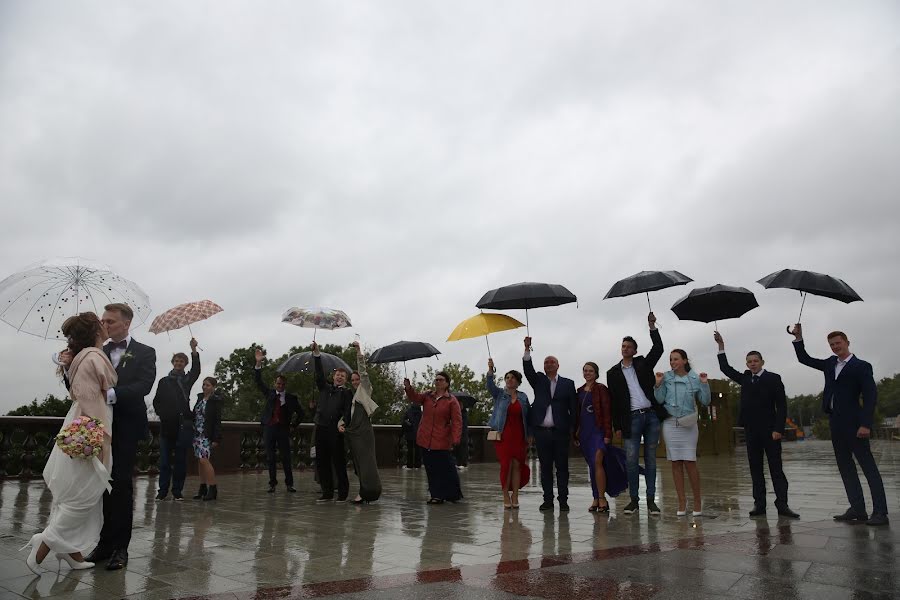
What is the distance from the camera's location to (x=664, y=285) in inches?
341

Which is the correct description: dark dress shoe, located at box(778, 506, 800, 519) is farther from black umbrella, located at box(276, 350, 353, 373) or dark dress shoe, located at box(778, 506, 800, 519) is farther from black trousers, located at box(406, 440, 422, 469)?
black trousers, located at box(406, 440, 422, 469)

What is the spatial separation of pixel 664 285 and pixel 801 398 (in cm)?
13375

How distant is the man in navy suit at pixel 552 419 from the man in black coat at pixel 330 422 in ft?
9.63

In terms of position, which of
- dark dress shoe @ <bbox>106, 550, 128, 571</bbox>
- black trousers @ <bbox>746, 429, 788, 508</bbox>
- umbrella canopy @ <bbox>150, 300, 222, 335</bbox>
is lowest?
dark dress shoe @ <bbox>106, 550, 128, 571</bbox>

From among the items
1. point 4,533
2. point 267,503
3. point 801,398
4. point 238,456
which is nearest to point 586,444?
point 267,503

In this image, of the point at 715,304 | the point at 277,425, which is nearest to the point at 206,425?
the point at 277,425

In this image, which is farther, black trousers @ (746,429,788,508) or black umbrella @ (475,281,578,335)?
black umbrella @ (475,281,578,335)

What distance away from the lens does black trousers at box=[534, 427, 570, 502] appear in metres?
8.90

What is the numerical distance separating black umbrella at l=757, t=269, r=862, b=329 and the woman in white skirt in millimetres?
1337

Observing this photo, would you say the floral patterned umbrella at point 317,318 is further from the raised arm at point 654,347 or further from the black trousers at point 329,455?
the raised arm at point 654,347

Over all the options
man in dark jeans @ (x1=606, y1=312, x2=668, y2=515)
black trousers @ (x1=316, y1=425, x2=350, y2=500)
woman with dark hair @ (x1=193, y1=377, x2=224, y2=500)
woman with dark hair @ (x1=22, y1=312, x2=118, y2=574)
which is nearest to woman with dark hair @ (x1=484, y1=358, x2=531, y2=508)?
man in dark jeans @ (x1=606, y1=312, x2=668, y2=515)

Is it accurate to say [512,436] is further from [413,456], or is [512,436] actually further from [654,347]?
[413,456]

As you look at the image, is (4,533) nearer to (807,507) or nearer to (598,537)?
(598,537)

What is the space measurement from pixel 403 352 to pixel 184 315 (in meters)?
3.72
